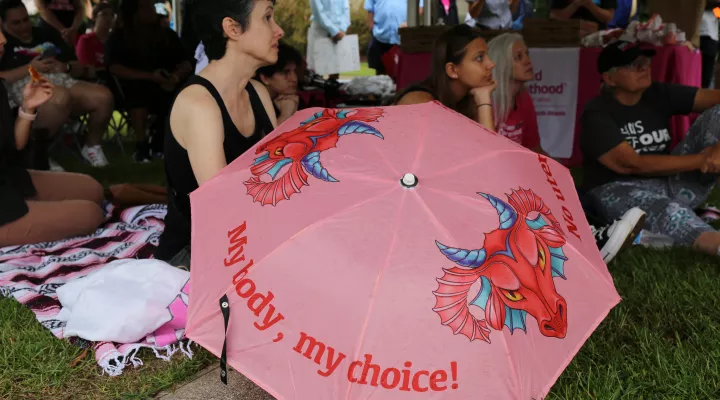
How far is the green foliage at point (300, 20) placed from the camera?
504 inches

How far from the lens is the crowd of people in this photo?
303 cm

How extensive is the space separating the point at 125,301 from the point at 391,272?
1.40m

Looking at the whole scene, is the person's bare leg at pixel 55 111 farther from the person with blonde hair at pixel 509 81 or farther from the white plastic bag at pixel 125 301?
the white plastic bag at pixel 125 301

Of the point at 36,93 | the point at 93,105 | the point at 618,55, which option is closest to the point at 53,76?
the point at 93,105

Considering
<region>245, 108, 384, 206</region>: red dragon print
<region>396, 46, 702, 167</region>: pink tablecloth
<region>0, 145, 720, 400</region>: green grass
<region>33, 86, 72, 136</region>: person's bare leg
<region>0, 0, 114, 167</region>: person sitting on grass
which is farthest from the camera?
<region>33, 86, 72, 136</region>: person's bare leg

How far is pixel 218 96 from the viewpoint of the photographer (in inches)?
119

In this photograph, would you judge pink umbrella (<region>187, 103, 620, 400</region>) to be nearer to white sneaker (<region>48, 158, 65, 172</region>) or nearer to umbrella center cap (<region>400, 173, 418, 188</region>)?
umbrella center cap (<region>400, 173, 418, 188</region>)

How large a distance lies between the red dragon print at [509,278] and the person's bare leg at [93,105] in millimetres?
6437

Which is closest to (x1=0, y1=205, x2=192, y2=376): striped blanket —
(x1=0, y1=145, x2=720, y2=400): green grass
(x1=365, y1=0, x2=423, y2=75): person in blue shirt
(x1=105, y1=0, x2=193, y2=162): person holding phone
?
(x1=0, y1=145, x2=720, y2=400): green grass

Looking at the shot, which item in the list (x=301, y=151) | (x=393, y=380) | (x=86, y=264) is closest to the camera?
(x=393, y=380)

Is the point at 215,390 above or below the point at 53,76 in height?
below

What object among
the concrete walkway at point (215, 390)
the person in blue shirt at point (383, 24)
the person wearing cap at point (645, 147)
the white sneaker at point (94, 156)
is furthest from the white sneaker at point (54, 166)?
the person in blue shirt at point (383, 24)

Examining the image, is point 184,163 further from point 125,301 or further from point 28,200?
point 28,200

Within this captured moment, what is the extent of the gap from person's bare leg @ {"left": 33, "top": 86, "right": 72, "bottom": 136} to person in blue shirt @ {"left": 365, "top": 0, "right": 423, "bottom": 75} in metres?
5.79
